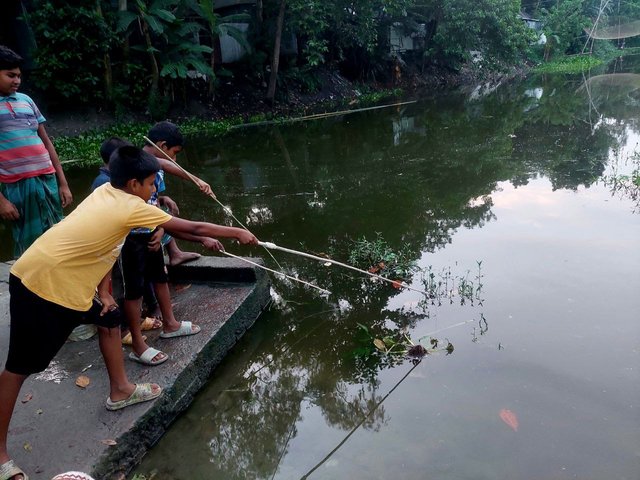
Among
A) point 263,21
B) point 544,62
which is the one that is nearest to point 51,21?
point 263,21

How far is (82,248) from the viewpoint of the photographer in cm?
217

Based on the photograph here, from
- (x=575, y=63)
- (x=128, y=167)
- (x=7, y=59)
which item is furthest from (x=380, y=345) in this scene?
(x=575, y=63)

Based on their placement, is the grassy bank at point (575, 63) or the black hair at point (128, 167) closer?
the black hair at point (128, 167)

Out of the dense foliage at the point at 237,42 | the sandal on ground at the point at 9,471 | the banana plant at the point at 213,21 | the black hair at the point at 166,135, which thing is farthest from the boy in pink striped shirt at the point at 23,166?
the banana plant at the point at 213,21

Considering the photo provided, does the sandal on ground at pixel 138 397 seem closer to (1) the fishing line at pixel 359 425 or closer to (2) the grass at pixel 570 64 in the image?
(1) the fishing line at pixel 359 425

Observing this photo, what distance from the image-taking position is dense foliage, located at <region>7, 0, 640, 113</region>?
11078 mm

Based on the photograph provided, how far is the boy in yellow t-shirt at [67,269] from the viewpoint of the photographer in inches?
84.3

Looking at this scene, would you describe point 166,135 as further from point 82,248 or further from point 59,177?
point 82,248

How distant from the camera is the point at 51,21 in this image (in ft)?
35.3

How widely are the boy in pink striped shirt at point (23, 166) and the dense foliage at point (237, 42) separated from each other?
9177 mm

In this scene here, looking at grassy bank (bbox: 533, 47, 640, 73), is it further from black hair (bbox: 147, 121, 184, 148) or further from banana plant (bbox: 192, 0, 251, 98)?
black hair (bbox: 147, 121, 184, 148)

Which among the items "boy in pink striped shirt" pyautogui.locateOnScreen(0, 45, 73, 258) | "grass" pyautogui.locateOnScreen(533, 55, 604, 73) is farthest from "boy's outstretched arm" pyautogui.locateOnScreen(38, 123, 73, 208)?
"grass" pyautogui.locateOnScreen(533, 55, 604, 73)

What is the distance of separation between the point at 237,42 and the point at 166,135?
14171 mm

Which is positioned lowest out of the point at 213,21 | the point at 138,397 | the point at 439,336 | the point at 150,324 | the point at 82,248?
the point at 439,336
